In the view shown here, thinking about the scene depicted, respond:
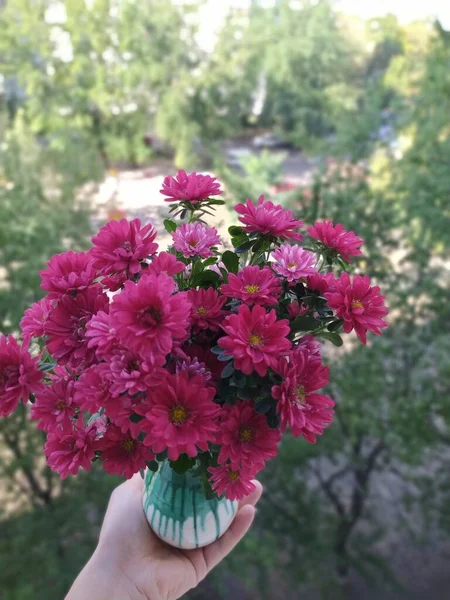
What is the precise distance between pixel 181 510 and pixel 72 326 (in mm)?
347

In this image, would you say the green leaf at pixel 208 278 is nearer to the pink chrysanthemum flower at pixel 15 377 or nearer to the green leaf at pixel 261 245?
the green leaf at pixel 261 245

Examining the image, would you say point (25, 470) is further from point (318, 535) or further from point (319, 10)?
point (319, 10)

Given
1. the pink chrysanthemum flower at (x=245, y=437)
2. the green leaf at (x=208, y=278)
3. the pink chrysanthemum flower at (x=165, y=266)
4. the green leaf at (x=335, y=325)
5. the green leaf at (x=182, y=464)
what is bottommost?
the green leaf at (x=182, y=464)

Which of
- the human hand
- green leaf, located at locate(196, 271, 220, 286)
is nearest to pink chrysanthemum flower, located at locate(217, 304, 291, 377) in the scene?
green leaf, located at locate(196, 271, 220, 286)

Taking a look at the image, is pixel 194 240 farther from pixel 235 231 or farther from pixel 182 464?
pixel 182 464

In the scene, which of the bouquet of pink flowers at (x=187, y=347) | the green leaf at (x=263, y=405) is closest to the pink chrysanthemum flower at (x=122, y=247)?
the bouquet of pink flowers at (x=187, y=347)

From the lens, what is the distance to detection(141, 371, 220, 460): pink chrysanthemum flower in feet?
1.55

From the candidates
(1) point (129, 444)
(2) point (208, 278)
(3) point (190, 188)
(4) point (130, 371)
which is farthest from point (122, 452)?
(3) point (190, 188)

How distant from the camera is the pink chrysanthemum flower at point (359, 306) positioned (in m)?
0.54

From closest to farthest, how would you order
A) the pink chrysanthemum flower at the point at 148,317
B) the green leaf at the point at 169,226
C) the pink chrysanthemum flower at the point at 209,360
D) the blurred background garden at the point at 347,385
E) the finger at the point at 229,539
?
the pink chrysanthemum flower at the point at 148,317, the pink chrysanthemum flower at the point at 209,360, the green leaf at the point at 169,226, the finger at the point at 229,539, the blurred background garden at the point at 347,385

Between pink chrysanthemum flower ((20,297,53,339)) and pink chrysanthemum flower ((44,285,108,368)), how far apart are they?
0.05 ft

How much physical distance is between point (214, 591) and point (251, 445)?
2429 millimetres

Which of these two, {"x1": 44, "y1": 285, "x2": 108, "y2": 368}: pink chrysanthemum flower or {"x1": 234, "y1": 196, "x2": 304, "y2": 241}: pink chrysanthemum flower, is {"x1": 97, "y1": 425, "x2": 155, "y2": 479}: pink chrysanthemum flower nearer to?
{"x1": 44, "y1": 285, "x2": 108, "y2": 368}: pink chrysanthemum flower

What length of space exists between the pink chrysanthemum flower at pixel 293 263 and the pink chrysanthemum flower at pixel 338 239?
1.5 inches
